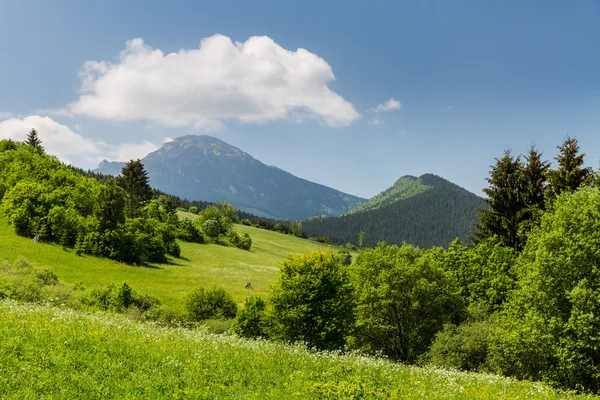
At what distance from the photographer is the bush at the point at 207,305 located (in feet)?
136

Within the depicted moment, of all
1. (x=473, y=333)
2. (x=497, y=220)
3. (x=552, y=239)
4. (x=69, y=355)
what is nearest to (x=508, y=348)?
(x=473, y=333)

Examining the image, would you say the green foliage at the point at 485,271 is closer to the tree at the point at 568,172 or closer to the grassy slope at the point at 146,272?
the tree at the point at 568,172

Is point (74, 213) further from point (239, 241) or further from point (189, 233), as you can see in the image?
point (239, 241)

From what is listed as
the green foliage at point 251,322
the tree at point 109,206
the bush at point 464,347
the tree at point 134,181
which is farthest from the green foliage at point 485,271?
the tree at point 134,181

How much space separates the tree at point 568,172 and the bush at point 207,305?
3496cm

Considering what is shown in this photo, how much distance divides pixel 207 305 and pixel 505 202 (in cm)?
3418

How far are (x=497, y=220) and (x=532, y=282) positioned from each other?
17.6 m

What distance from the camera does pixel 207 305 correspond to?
42.0 m

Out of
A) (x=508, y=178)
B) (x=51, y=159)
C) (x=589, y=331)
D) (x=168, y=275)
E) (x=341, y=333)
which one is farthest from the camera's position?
(x=51, y=159)

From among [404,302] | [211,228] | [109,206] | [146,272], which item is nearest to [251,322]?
[404,302]

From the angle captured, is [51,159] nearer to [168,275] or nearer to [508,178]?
[168,275]

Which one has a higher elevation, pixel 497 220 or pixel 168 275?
pixel 497 220

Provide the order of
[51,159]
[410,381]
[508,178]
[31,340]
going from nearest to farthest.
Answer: [31,340], [410,381], [508,178], [51,159]

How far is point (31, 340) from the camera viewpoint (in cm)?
1182
